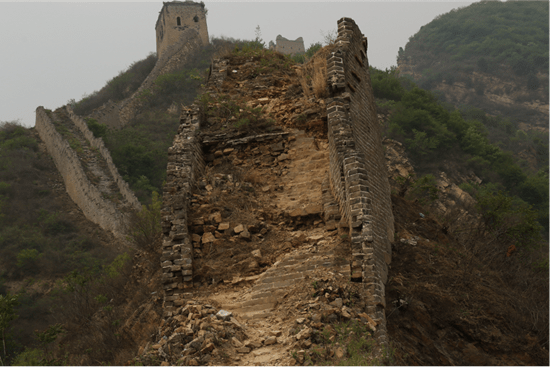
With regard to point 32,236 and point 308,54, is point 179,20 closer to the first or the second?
point 32,236

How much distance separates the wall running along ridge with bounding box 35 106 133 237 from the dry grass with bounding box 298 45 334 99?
12.1 m

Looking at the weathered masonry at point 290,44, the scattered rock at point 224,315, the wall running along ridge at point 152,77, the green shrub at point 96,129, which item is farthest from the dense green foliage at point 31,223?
the weathered masonry at point 290,44

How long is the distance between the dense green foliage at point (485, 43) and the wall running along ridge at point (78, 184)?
39.9 metres

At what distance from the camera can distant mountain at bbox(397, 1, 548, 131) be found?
45.8 metres

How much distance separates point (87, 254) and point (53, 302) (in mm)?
3211

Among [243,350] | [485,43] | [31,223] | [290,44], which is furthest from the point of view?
[485,43]

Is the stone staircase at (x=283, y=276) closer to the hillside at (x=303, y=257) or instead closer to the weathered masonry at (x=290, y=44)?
the hillside at (x=303, y=257)

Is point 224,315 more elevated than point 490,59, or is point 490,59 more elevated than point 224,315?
point 490,59

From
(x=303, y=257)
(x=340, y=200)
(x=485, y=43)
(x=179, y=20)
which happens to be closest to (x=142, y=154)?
(x=340, y=200)

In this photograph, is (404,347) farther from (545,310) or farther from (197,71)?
(197,71)

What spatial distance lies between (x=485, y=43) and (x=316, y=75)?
5688 cm

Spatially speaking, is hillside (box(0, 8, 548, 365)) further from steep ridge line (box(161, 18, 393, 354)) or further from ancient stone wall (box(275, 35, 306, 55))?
ancient stone wall (box(275, 35, 306, 55))

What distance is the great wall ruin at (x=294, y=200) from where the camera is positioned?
5.53m

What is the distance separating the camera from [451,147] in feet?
71.3
